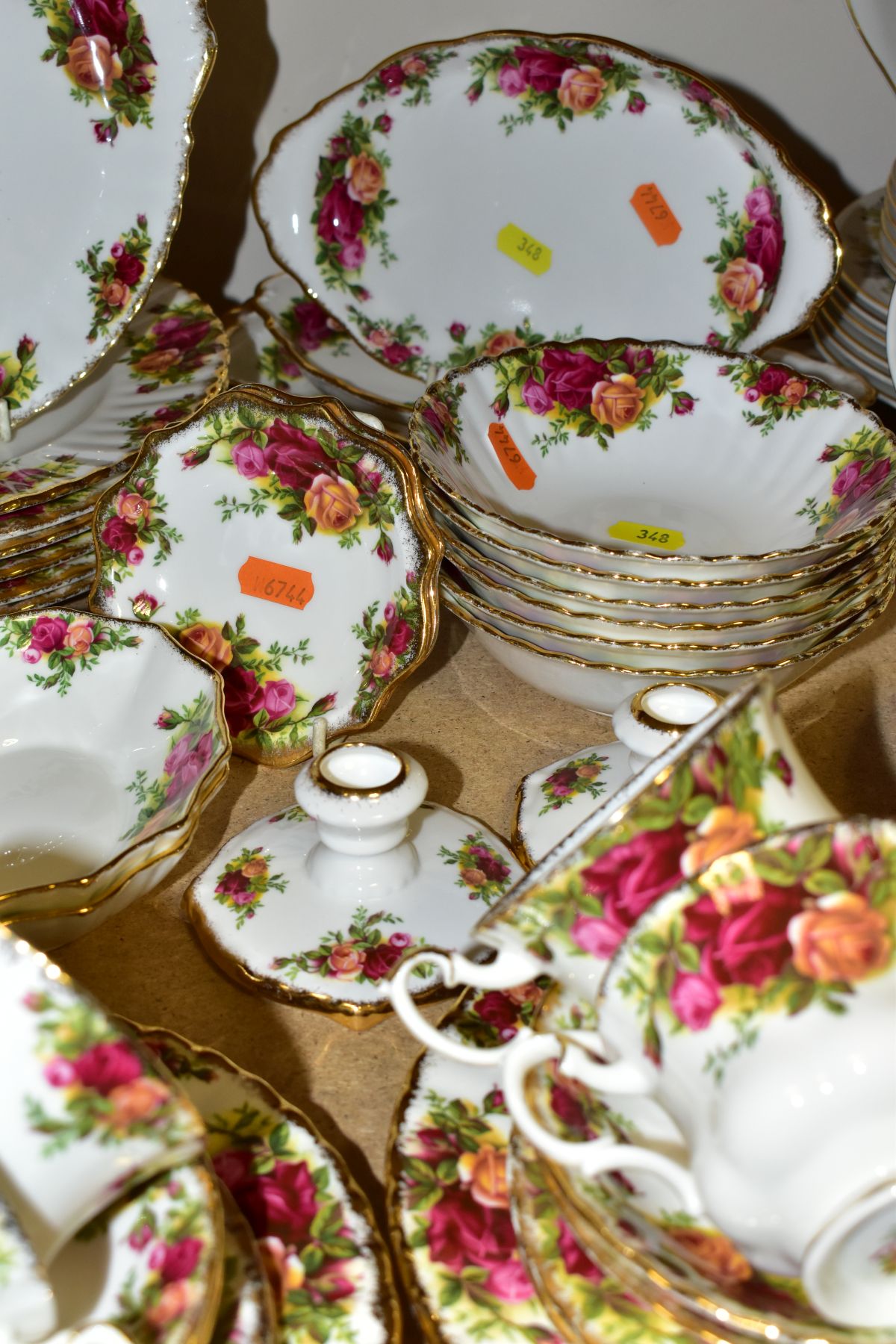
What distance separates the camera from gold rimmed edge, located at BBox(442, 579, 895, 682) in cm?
92

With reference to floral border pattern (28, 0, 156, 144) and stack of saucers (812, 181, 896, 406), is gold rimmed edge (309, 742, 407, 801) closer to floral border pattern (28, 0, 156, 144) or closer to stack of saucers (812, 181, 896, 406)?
floral border pattern (28, 0, 156, 144)

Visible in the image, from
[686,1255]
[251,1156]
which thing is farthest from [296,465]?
[686,1255]

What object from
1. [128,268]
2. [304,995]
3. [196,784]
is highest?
[128,268]

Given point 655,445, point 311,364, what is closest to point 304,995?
point 655,445

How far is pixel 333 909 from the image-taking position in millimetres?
846

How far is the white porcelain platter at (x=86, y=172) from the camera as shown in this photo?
1054 mm

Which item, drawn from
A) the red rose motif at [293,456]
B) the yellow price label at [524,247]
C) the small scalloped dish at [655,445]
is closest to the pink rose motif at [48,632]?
the red rose motif at [293,456]

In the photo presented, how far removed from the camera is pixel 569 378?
113cm

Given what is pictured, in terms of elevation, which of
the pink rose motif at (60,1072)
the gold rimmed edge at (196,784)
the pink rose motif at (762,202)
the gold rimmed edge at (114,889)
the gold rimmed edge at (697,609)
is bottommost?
the gold rimmed edge at (114,889)

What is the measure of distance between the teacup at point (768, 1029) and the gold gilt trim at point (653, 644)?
39 cm

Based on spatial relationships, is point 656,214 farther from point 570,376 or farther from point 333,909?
point 333,909

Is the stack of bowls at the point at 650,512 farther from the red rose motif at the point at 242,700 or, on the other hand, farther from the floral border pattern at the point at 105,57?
the floral border pattern at the point at 105,57

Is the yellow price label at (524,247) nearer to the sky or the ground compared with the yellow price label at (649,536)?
nearer to the sky

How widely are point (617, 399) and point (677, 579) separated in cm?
32
